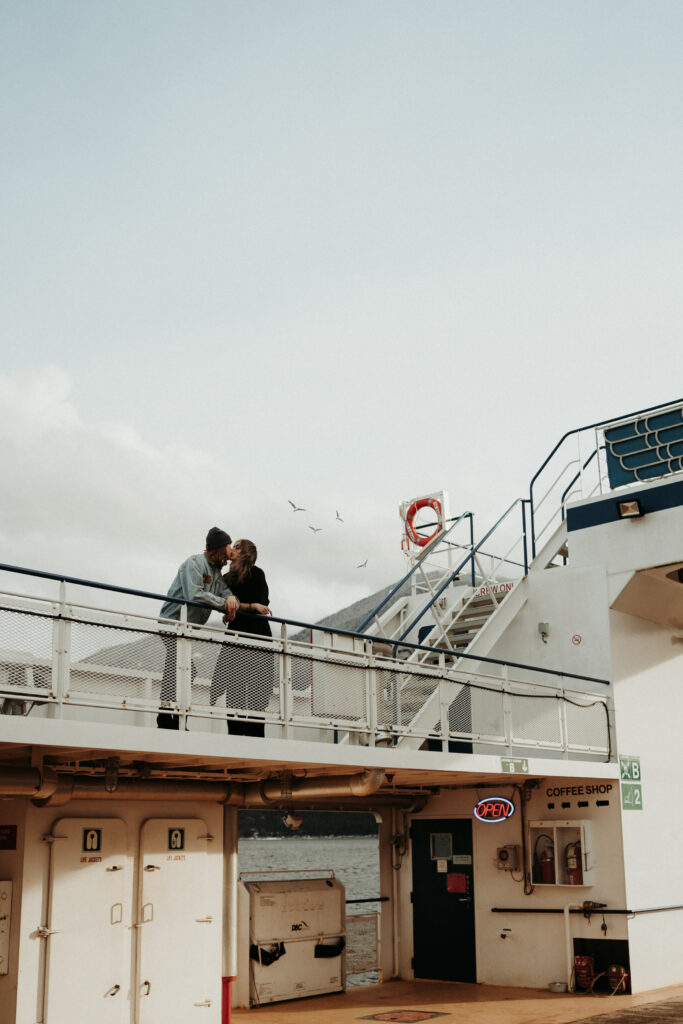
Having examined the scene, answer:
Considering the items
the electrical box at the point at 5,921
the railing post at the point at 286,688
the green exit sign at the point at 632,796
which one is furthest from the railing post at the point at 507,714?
the electrical box at the point at 5,921

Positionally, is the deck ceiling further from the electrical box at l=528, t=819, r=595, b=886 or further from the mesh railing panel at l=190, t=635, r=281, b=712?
the electrical box at l=528, t=819, r=595, b=886

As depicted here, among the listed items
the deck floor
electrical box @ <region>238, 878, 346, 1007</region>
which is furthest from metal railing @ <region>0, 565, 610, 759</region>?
electrical box @ <region>238, 878, 346, 1007</region>

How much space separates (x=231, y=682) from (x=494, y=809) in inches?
226

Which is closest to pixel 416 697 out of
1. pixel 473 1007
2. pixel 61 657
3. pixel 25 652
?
pixel 473 1007

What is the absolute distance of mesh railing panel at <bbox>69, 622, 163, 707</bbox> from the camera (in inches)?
335

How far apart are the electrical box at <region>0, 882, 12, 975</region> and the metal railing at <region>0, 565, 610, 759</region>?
203cm

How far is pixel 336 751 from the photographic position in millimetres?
10656

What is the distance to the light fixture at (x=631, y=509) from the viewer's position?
1440 centimetres

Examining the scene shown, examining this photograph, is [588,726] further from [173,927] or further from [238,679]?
[238,679]

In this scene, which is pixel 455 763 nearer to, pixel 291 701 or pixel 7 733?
pixel 291 701

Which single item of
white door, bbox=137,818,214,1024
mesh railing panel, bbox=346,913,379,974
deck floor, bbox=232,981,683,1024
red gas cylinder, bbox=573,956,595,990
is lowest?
mesh railing panel, bbox=346,913,379,974

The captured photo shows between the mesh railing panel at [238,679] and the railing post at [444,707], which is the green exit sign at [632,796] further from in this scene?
the railing post at [444,707]

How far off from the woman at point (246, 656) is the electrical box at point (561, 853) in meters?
6.10

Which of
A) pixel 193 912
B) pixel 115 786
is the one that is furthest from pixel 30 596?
pixel 193 912
